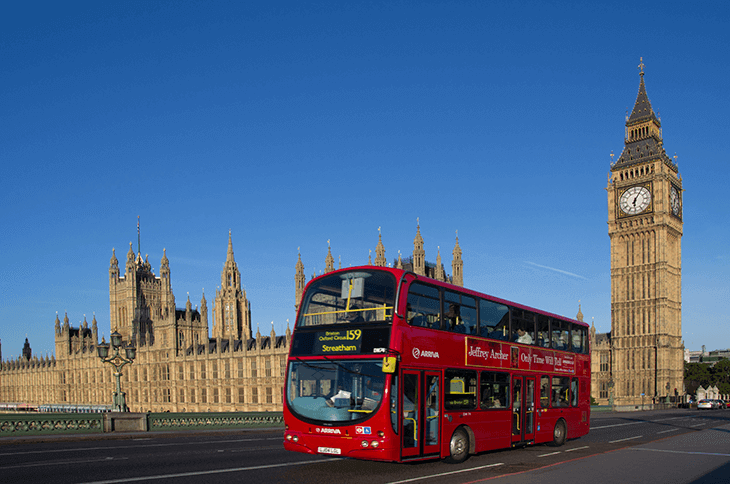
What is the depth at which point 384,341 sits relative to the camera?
13.3m

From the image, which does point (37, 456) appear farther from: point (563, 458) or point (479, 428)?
point (563, 458)

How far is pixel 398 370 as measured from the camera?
524 inches

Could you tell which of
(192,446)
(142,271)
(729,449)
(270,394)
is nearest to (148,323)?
(142,271)

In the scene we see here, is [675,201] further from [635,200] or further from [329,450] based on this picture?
[329,450]

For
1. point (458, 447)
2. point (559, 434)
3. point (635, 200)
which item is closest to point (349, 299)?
point (458, 447)

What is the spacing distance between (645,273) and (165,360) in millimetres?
70053

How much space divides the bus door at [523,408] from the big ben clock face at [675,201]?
266 ft

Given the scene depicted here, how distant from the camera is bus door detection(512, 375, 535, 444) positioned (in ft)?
59.3

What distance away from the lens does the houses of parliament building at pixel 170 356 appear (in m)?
76.9

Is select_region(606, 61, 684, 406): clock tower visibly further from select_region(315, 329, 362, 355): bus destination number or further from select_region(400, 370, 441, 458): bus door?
select_region(315, 329, 362, 355): bus destination number

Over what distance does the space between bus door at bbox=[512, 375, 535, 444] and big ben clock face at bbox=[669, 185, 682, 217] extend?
266 feet

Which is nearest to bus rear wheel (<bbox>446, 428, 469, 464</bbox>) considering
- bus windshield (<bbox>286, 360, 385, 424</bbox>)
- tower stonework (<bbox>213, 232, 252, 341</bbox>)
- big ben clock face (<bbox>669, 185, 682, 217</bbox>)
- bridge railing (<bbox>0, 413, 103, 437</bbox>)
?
bus windshield (<bbox>286, 360, 385, 424</bbox>)

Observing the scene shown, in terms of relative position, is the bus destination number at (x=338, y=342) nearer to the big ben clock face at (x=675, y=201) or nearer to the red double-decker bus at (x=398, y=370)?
the red double-decker bus at (x=398, y=370)

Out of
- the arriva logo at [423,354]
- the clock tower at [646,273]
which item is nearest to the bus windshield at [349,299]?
the arriva logo at [423,354]
